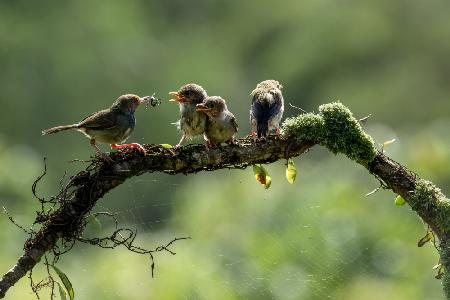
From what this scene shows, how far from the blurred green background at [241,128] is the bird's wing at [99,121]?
682 millimetres

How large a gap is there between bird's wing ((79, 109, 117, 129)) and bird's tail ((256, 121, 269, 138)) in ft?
4.16

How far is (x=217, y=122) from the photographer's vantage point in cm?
1097

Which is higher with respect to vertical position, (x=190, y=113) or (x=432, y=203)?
(x=190, y=113)

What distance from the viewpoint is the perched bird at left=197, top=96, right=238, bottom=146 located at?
427 inches

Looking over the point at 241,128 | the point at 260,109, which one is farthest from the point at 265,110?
the point at 241,128

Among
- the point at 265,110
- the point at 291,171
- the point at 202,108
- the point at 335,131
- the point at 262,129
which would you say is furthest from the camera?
the point at 265,110

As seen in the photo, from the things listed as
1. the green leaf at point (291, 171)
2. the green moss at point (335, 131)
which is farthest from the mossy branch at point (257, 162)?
the green leaf at point (291, 171)

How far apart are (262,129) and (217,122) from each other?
41 cm

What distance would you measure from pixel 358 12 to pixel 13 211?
50.8 meters

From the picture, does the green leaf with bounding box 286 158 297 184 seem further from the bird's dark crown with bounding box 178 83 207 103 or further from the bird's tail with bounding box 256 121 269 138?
the bird's dark crown with bounding box 178 83 207 103

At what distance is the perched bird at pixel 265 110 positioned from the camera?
440 inches

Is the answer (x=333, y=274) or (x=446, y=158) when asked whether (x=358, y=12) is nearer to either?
(x=446, y=158)

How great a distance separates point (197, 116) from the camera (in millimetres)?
11422

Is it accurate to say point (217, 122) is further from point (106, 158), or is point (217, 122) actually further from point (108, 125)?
point (106, 158)
